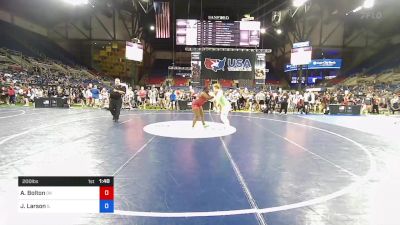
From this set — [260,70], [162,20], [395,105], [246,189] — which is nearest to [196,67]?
[162,20]

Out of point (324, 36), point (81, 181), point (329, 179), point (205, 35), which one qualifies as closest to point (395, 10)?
point (324, 36)

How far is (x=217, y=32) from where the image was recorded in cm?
2658

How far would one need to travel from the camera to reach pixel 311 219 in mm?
3291

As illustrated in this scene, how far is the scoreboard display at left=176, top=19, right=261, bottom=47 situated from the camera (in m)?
26.5

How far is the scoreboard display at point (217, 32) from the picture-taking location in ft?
86.9

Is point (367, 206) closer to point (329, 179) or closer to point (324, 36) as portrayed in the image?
point (329, 179)

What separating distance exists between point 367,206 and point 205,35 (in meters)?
24.4

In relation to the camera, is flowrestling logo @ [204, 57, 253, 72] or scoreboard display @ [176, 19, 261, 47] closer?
flowrestling logo @ [204, 57, 253, 72]

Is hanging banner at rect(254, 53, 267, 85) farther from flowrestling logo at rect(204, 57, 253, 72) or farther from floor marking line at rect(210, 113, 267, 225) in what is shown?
floor marking line at rect(210, 113, 267, 225)
